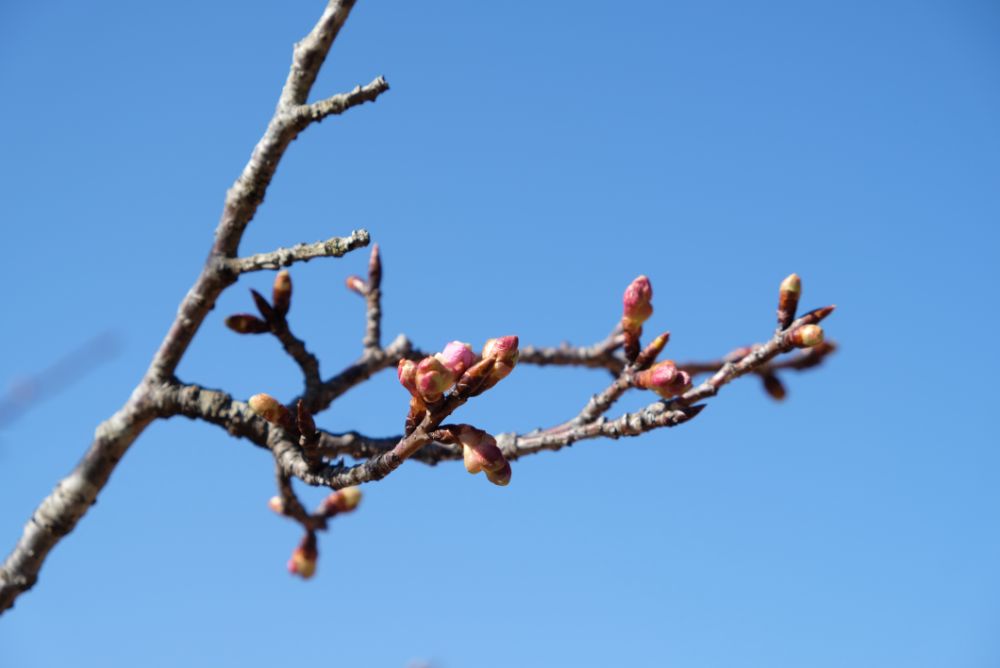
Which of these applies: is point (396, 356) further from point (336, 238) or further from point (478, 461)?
point (478, 461)

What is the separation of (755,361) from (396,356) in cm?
170

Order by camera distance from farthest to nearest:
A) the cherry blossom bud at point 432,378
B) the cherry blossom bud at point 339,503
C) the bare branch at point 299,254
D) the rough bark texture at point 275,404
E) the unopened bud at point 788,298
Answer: the cherry blossom bud at point 339,503
the unopened bud at point 788,298
the rough bark texture at point 275,404
the bare branch at point 299,254
the cherry blossom bud at point 432,378

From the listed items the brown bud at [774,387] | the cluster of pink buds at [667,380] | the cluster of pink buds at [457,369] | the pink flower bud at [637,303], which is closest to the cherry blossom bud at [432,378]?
the cluster of pink buds at [457,369]

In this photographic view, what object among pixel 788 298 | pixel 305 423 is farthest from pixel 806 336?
pixel 305 423

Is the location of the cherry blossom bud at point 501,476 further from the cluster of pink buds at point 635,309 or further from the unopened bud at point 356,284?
the unopened bud at point 356,284

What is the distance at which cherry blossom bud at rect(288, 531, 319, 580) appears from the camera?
170 inches

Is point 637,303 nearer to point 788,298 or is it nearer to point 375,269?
point 788,298

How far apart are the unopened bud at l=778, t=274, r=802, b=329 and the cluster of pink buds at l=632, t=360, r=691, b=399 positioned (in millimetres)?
414

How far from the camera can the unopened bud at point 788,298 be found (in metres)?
2.98

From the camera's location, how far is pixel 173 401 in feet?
10.3

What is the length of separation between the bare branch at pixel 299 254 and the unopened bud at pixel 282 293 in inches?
22.8

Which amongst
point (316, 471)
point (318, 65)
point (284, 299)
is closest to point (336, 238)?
point (316, 471)

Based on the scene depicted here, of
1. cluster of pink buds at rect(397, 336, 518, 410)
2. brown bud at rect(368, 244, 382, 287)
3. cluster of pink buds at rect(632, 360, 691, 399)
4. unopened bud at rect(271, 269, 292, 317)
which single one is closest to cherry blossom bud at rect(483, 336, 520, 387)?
cluster of pink buds at rect(397, 336, 518, 410)

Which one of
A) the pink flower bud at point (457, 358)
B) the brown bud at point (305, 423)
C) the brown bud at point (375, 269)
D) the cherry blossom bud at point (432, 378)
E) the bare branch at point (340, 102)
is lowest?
the cherry blossom bud at point (432, 378)
